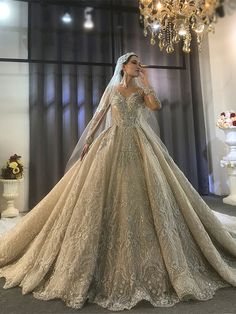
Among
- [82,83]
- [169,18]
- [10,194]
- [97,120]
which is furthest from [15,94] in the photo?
[97,120]

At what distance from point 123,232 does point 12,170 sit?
2600 millimetres

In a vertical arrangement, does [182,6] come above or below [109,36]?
below

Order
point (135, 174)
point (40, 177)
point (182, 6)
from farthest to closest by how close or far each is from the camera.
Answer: point (40, 177)
point (182, 6)
point (135, 174)

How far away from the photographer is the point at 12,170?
3740 millimetres

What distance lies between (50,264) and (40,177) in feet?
8.72

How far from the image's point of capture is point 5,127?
4141 millimetres

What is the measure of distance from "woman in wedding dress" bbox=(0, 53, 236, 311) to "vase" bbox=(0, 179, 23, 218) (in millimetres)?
1886

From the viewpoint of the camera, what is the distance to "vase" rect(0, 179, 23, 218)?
146 inches

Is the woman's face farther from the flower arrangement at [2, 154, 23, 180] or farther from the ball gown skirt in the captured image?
the flower arrangement at [2, 154, 23, 180]

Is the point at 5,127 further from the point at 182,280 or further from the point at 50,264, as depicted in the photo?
the point at 182,280

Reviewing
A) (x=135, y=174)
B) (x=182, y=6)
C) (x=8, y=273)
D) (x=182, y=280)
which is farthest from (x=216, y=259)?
(x=182, y=6)

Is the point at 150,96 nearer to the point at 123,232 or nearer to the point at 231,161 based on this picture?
the point at 123,232

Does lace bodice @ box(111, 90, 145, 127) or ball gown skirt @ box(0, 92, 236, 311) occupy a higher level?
lace bodice @ box(111, 90, 145, 127)

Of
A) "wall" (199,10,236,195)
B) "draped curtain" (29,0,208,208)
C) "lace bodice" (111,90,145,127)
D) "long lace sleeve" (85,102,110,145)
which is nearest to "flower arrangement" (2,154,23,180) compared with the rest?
"draped curtain" (29,0,208,208)
